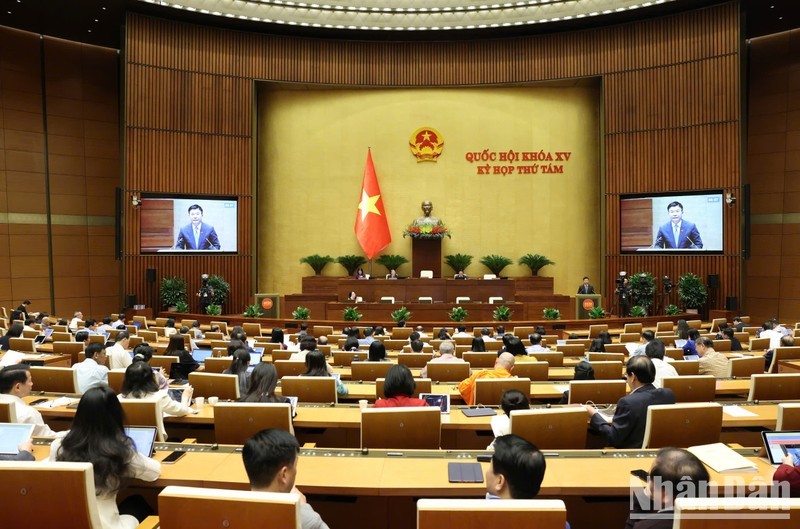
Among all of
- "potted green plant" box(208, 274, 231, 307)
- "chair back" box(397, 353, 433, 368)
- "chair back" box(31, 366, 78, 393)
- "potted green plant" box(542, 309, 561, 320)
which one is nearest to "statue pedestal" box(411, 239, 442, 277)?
"potted green plant" box(542, 309, 561, 320)

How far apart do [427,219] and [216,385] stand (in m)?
11.8

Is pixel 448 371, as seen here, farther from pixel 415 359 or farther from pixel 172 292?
pixel 172 292

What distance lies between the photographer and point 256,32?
15953 millimetres

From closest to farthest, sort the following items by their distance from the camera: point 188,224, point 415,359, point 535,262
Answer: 1. point 415,359
2. point 188,224
3. point 535,262

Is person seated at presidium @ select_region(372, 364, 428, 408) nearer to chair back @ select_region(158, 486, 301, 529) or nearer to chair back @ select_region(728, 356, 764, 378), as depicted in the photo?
chair back @ select_region(158, 486, 301, 529)

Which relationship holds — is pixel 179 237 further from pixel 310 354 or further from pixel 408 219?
pixel 310 354

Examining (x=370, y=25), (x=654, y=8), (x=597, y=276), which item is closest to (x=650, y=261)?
(x=597, y=276)

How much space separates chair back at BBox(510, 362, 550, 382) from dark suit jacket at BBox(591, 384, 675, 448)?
1934mm

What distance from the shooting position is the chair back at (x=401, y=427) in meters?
3.17

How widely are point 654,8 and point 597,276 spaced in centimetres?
724

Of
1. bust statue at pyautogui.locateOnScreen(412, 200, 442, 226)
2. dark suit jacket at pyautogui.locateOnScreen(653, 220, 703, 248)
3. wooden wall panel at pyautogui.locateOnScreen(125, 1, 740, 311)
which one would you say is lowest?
dark suit jacket at pyautogui.locateOnScreen(653, 220, 703, 248)

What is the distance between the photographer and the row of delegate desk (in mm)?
2488

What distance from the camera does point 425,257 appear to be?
52.8 ft

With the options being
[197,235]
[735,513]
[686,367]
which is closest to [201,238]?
[197,235]
